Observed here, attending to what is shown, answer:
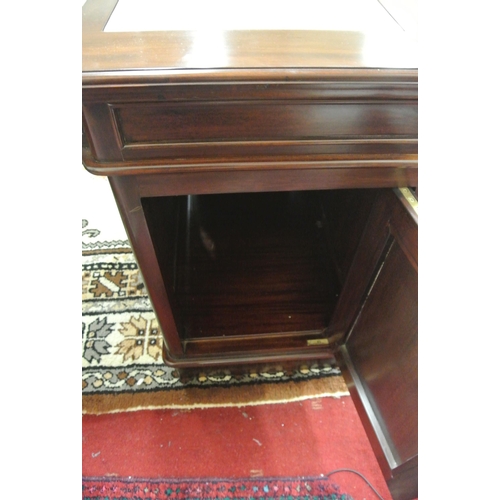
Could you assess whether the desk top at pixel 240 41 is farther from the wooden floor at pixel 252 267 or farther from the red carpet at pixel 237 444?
the red carpet at pixel 237 444

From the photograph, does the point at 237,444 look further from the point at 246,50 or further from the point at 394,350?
the point at 246,50

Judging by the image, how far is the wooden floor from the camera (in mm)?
752

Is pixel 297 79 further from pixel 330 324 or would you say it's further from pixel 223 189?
pixel 330 324

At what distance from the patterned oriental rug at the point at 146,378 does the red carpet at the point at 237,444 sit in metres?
0.02

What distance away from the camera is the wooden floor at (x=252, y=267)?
752mm

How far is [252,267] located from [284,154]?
1.46 feet

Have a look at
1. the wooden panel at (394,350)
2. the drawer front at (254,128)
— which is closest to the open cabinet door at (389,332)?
the wooden panel at (394,350)

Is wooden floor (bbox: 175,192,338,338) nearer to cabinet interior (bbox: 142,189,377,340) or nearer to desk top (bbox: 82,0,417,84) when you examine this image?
cabinet interior (bbox: 142,189,377,340)

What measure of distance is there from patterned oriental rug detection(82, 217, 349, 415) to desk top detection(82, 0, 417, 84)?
24.1 inches

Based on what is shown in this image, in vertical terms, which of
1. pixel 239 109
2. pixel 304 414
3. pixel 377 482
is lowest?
pixel 377 482
